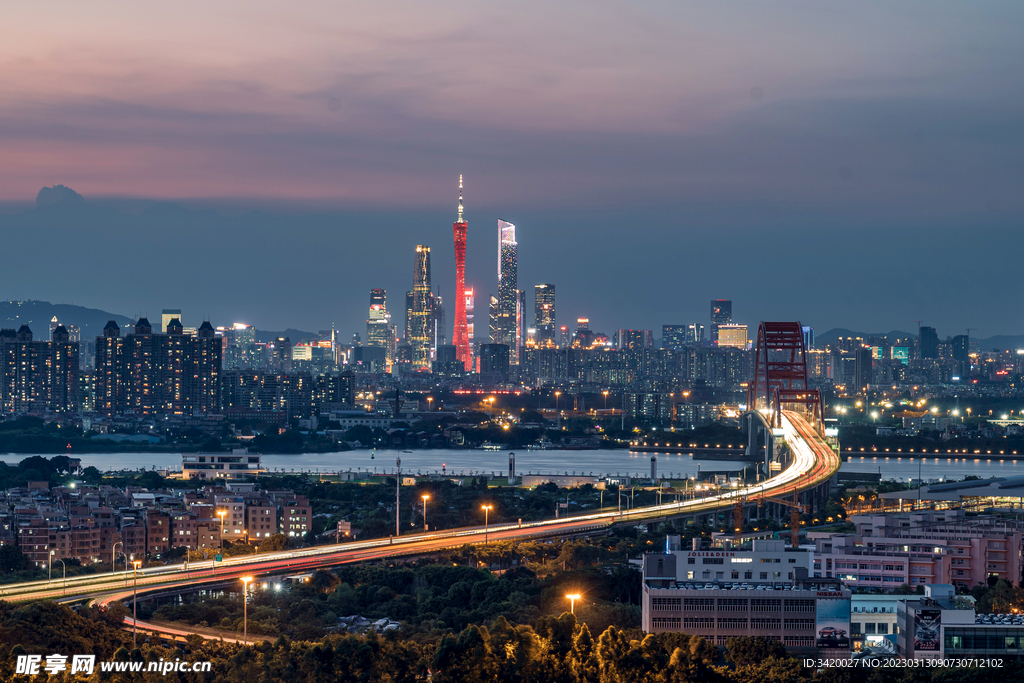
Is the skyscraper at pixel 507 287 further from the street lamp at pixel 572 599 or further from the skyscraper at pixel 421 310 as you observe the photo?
the street lamp at pixel 572 599

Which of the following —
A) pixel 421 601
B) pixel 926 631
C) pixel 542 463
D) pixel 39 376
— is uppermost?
pixel 39 376

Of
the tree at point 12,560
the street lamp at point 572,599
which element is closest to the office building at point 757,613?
the street lamp at point 572,599

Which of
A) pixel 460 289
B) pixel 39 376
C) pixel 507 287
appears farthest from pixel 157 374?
pixel 507 287

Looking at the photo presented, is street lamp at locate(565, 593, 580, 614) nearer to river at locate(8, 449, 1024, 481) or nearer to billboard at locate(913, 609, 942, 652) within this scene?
billboard at locate(913, 609, 942, 652)

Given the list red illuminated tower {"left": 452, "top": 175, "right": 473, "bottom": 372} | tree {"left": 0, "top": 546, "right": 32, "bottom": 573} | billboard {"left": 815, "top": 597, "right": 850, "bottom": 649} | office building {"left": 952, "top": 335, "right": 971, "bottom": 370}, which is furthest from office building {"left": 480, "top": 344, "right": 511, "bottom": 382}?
billboard {"left": 815, "top": 597, "right": 850, "bottom": 649}

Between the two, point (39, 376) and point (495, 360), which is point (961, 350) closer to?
point (495, 360)
